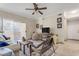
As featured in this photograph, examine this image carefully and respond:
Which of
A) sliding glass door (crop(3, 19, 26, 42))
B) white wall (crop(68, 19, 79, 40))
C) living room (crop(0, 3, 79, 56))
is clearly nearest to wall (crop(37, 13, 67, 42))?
living room (crop(0, 3, 79, 56))

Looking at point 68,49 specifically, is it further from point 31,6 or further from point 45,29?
point 31,6

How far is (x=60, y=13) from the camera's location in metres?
1.75

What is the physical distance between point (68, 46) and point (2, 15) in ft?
4.90

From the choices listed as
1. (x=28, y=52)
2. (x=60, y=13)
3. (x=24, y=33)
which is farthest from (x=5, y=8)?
(x=60, y=13)

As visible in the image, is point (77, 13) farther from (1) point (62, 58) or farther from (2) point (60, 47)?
(1) point (62, 58)

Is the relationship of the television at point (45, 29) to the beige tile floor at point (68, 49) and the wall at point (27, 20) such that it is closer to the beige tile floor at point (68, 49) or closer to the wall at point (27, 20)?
the wall at point (27, 20)

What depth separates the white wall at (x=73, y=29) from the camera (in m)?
1.83

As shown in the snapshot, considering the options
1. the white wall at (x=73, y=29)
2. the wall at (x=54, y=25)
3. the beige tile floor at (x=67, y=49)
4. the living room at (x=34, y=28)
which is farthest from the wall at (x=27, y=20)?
the white wall at (x=73, y=29)

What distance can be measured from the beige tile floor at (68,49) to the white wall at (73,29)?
127mm

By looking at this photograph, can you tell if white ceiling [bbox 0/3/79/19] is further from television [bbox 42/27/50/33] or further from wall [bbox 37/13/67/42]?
television [bbox 42/27/50/33]

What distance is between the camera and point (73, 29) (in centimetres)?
187

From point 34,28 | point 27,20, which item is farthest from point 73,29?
point 27,20

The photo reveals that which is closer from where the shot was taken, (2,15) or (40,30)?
(2,15)

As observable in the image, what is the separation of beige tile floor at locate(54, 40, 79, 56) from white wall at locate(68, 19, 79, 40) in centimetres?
13
